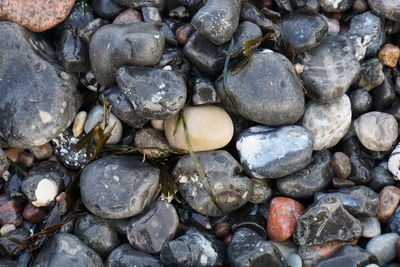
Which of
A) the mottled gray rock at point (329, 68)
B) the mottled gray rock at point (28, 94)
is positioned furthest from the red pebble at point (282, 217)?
the mottled gray rock at point (28, 94)

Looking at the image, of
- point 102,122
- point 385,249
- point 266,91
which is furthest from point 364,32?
point 102,122

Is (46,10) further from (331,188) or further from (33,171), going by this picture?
(331,188)

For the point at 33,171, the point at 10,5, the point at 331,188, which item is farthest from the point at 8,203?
the point at 331,188

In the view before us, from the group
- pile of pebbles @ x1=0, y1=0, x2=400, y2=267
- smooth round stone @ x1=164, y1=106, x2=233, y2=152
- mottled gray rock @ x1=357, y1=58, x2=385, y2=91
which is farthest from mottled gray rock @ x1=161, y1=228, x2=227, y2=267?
mottled gray rock @ x1=357, y1=58, x2=385, y2=91

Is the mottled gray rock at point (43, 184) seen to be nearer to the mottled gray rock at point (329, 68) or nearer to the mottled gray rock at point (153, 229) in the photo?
the mottled gray rock at point (153, 229)

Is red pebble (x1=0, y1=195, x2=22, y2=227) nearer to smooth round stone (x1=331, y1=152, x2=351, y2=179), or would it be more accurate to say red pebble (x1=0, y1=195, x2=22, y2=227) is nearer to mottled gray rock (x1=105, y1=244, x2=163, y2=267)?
mottled gray rock (x1=105, y1=244, x2=163, y2=267)

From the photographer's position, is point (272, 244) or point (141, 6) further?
point (141, 6)
